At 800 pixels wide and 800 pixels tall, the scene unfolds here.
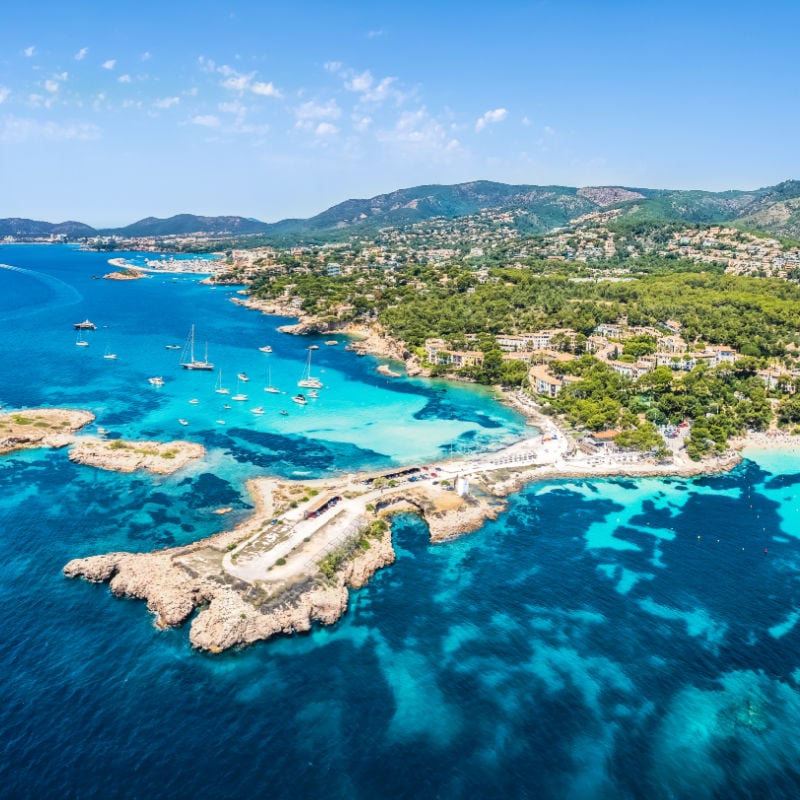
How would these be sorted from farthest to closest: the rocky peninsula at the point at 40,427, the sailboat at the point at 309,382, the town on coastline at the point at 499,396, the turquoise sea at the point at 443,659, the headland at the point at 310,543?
the sailboat at the point at 309,382, the rocky peninsula at the point at 40,427, the town on coastline at the point at 499,396, the headland at the point at 310,543, the turquoise sea at the point at 443,659

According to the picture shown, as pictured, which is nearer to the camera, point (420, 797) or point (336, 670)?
point (420, 797)

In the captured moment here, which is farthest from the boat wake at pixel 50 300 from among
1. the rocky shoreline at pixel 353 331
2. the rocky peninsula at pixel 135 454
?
the rocky peninsula at pixel 135 454

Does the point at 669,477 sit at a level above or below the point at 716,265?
below

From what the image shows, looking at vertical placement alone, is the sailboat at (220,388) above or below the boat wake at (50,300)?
below

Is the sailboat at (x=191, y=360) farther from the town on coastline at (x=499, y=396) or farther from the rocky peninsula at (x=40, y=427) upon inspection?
the rocky peninsula at (x=40, y=427)

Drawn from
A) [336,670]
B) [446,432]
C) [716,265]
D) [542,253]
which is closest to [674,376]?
[446,432]

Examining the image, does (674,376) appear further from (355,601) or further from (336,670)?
(336,670)

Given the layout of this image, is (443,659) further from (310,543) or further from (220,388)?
(220,388)
